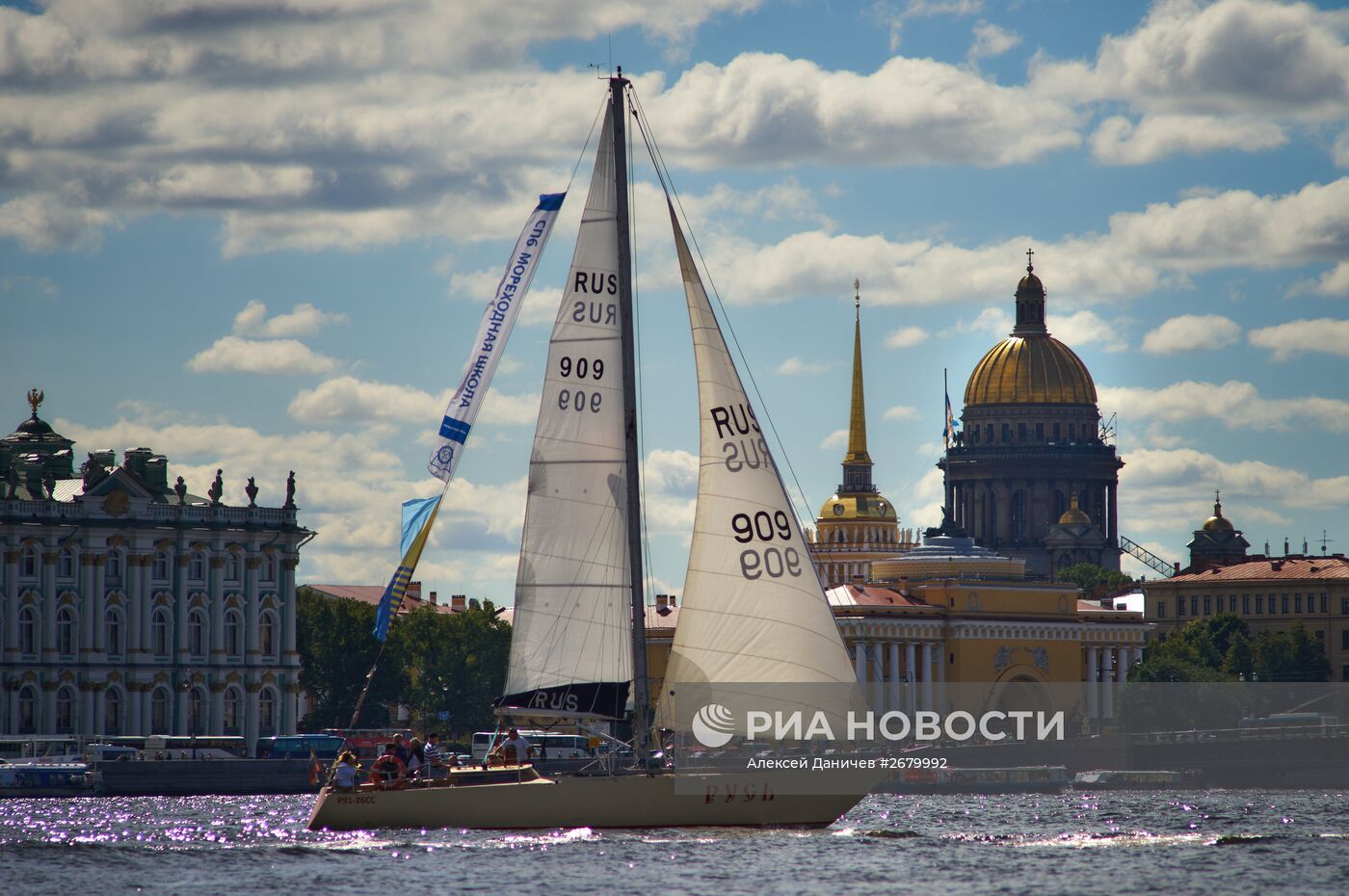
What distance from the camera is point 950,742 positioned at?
4390 inches

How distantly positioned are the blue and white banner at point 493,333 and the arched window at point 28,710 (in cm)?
5440

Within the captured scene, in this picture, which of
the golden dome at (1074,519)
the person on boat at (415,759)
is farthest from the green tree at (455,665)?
the golden dome at (1074,519)

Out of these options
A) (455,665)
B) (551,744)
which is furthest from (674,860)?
(455,665)

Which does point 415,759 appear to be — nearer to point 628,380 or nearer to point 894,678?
point 628,380

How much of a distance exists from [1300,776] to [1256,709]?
31906 millimetres

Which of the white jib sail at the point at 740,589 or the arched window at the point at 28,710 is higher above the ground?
the white jib sail at the point at 740,589

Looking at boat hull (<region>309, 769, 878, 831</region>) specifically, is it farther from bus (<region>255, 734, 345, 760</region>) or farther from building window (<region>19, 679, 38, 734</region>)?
building window (<region>19, 679, 38, 734</region>)

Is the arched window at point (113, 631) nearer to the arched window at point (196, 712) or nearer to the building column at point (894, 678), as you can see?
the arched window at point (196, 712)

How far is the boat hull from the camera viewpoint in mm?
45656

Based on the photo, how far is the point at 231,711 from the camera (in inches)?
4070

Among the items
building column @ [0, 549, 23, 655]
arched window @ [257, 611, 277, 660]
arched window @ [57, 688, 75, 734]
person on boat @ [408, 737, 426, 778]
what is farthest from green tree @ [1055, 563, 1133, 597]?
person on boat @ [408, 737, 426, 778]

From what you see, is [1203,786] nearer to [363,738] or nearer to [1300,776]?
[1300,776]

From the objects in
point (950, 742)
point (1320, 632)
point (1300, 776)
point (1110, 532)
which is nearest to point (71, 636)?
point (950, 742)

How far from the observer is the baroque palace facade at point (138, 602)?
9775 centimetres
